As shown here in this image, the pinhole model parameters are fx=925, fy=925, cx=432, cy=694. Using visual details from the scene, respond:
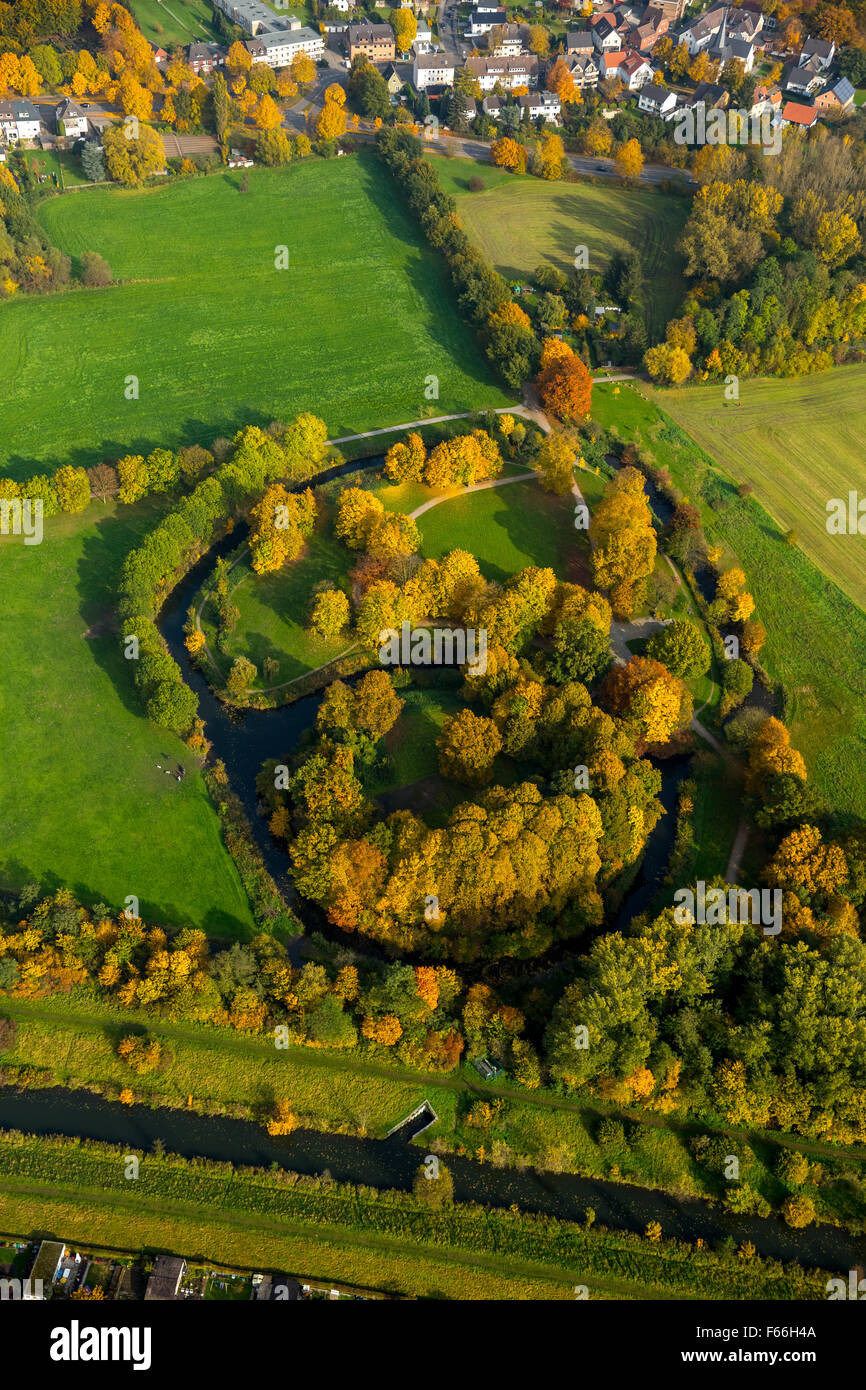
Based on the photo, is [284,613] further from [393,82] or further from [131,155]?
[393,82]

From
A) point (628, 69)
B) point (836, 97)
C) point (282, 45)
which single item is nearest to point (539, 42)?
point (628, 69)

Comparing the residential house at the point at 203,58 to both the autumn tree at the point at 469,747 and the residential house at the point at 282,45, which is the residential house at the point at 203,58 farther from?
the autumn tree at the point at 469,747

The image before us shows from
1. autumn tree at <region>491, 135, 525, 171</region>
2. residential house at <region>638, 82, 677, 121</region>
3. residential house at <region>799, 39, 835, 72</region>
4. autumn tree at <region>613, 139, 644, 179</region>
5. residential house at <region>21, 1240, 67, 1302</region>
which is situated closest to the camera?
residential house at <region>21, 1240, 67, 1302</region>

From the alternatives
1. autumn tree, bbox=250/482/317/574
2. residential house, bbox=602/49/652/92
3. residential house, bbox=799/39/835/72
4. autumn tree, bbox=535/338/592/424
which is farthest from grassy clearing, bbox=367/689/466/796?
residential house, bbox=799/39/835/72

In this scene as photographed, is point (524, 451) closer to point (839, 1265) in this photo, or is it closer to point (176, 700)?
point (176, 700)

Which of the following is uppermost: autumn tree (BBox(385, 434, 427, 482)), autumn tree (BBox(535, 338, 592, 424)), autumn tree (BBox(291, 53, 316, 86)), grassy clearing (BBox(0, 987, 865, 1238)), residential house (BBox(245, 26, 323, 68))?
residential house (BBox(245, 26, 323, 68))

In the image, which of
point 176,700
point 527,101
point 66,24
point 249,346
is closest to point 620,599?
point 176,700

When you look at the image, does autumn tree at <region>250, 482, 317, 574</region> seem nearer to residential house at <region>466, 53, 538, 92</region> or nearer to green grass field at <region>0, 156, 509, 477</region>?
green grass field at <region>0, 156, 509, 477</region>
